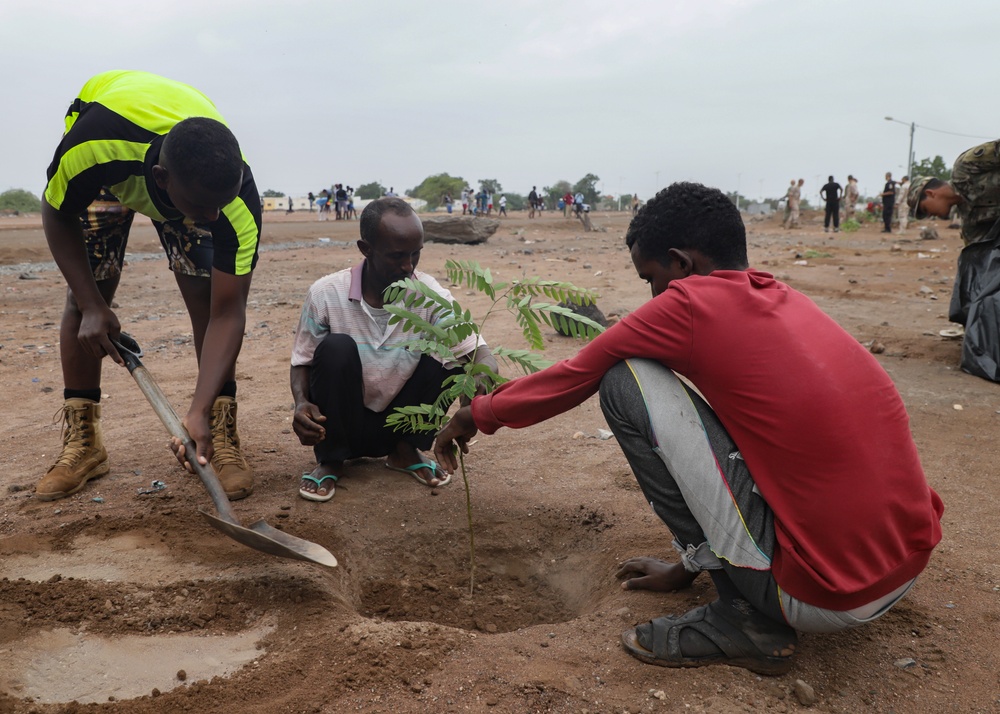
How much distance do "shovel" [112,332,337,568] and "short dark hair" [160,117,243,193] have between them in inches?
30.0

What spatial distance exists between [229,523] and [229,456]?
902 millimetres

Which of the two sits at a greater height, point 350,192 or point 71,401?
point 350,192

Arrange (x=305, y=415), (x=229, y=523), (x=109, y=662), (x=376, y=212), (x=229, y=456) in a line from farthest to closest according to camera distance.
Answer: (x=229, y=456) < (x=376, y=212) < (x=305, y=415) < (x=229, y=523) < (x=109, y=662)

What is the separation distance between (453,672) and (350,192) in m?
27.6

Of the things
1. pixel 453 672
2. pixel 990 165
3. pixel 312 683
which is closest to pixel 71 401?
pixel 312 683

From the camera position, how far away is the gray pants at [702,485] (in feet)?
6.14

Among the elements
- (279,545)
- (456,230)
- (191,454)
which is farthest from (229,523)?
(456,230)

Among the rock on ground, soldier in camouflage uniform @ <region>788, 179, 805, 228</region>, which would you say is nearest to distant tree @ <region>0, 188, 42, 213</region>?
the rock on ground

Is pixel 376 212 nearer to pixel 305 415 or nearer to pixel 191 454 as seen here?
pixel 305 415

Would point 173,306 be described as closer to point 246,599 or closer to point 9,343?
point 9,343

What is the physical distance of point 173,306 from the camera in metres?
7.75

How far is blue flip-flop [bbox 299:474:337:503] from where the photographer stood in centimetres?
307

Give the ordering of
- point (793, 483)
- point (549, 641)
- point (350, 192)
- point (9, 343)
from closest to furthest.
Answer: point (793, 483), point (549, 641), point (9, 343), point (350, 192)

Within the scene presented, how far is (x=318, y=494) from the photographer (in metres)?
3.09
